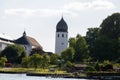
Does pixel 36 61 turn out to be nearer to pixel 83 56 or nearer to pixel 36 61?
pixel 36 61

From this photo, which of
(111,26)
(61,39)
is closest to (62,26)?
(61,39)

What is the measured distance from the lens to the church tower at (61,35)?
18712 cm

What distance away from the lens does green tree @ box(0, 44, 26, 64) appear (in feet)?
510

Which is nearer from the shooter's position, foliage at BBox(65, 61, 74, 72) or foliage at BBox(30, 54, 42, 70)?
foliage at BBox(65, 61, 74, 72)

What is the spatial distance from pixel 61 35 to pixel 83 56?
1983 inches

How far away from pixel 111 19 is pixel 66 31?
54.6m

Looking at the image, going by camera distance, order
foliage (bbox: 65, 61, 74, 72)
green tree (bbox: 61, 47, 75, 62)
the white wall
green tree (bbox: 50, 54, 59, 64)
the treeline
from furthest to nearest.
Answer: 1. the white wall
2. green tree (bbox: 50, 54, 59, 64)
3. green tree (bbox: 61, 47, 75, 62)
4. the treeline
5. foliage (bbox: 65, 61, 74, 72)

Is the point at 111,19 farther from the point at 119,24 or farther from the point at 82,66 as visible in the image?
the point at 82,66

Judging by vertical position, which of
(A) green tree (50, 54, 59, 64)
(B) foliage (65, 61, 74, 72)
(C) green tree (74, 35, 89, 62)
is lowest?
(B) foliage (65, 61, 74, 72)

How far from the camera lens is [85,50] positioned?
456 feet

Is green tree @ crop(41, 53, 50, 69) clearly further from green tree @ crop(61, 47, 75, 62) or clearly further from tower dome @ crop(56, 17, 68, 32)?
tower dome @ crop(56, 17, 68, 32)

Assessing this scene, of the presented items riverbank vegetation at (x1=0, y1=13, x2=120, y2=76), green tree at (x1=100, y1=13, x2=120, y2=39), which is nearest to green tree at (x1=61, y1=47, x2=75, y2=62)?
riverbank vegetation at (x1=0, y1=13, x2=120, y2=76)

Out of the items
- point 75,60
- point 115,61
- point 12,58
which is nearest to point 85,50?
point 75,60

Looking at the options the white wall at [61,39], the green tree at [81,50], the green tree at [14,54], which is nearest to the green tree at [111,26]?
the green tree at [81,50]
